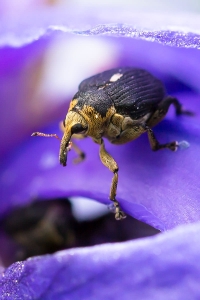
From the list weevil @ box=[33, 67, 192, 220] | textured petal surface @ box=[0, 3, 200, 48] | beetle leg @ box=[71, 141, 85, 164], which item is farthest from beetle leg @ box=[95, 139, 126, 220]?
textured petal surface @ box=[0, 3, 200, 48]

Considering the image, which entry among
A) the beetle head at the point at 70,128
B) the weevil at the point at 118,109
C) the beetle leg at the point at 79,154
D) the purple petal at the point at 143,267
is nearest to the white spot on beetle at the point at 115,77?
Answer: the weevil at the point at 118,109

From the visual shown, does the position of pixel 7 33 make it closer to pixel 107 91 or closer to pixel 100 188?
pixel 107 91

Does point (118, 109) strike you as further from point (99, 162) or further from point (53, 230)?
point (53, 230)

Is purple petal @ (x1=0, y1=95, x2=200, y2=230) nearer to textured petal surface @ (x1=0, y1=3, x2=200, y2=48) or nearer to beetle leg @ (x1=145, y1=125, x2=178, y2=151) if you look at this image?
beetle leg @ (x1=145, y1=125, x2=178, y2=151)

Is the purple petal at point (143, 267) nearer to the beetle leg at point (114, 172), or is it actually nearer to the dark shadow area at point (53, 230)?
the beetle leg at point (114, 172)

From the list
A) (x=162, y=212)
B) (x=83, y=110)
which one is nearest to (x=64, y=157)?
(x=83, y=110)
